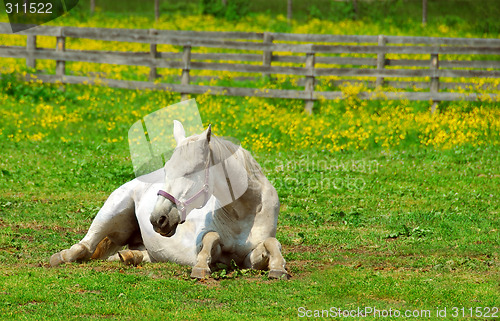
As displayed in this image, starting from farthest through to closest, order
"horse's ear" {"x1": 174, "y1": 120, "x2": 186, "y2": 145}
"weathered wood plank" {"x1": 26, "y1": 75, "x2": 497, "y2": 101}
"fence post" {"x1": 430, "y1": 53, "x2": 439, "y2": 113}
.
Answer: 1. "fence post" {"x1": 430, "y1": 53, "x2": 439, "y2": 113}
2. "weathered wood plank" {"x1": 26, "y1": 75, "x2": 497, "y2": 101}
3. "horse's ear" {"x1": 174, "y1": 120, "x2": 186, "y2": 145}

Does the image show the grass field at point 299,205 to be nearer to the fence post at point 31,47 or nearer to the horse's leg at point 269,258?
the horse's leg at point 269,258

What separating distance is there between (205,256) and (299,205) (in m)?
4.82

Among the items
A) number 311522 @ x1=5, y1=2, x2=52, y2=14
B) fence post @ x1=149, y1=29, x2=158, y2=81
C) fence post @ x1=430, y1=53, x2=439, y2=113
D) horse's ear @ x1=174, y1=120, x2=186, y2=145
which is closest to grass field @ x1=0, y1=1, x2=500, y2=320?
fence post @ x1=430, y1=53, x2=439, y2=113

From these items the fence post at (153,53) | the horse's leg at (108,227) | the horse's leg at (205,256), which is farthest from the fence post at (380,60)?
the horse's leg at (205,256)

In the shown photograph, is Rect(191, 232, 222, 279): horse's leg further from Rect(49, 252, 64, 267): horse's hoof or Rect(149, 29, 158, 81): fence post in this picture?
Rect(149, 29, 158, 81): fence post

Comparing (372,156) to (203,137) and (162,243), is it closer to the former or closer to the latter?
(162,243)

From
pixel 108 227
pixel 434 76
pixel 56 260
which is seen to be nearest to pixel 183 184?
pixel 108 227

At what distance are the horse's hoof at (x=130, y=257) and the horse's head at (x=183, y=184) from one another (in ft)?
5.96

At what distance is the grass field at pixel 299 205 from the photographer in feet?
21.7

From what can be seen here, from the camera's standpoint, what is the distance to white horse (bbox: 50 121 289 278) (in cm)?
623

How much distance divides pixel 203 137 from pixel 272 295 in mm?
1603

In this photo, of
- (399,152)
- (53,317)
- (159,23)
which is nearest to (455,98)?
(399,152)

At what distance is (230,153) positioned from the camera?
270 inches

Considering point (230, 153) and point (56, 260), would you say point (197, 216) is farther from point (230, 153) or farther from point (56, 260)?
point (56, 260)
